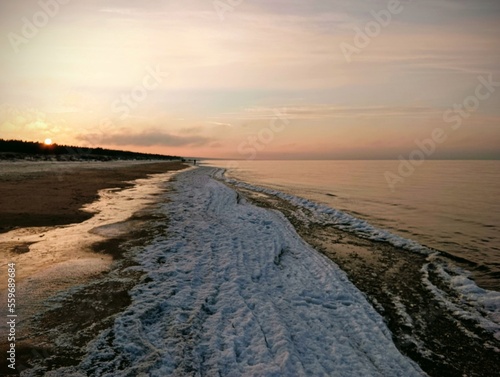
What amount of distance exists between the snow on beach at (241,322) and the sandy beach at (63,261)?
0.63 metres

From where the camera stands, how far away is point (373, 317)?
7465 mm

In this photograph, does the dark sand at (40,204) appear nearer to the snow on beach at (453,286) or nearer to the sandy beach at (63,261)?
the sandy beach at (63,261)

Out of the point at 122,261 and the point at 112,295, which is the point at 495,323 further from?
the point at 122,261

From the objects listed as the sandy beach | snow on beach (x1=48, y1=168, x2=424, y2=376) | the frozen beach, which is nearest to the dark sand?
the sandy beach

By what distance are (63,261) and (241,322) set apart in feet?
19.6

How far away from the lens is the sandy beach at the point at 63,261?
5691 mm

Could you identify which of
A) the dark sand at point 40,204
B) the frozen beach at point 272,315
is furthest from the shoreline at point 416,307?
the dark sand at point 40,204

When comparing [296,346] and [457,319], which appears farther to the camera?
[457,319]

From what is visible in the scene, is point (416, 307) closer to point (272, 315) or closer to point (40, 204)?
point (272, 315)

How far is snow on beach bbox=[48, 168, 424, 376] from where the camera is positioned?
5176 mm

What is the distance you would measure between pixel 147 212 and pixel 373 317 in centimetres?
1289

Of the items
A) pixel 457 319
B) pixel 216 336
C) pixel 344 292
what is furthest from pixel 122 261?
pixel 457 319

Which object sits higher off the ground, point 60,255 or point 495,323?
point 60,255

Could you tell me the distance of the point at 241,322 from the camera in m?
6.52
